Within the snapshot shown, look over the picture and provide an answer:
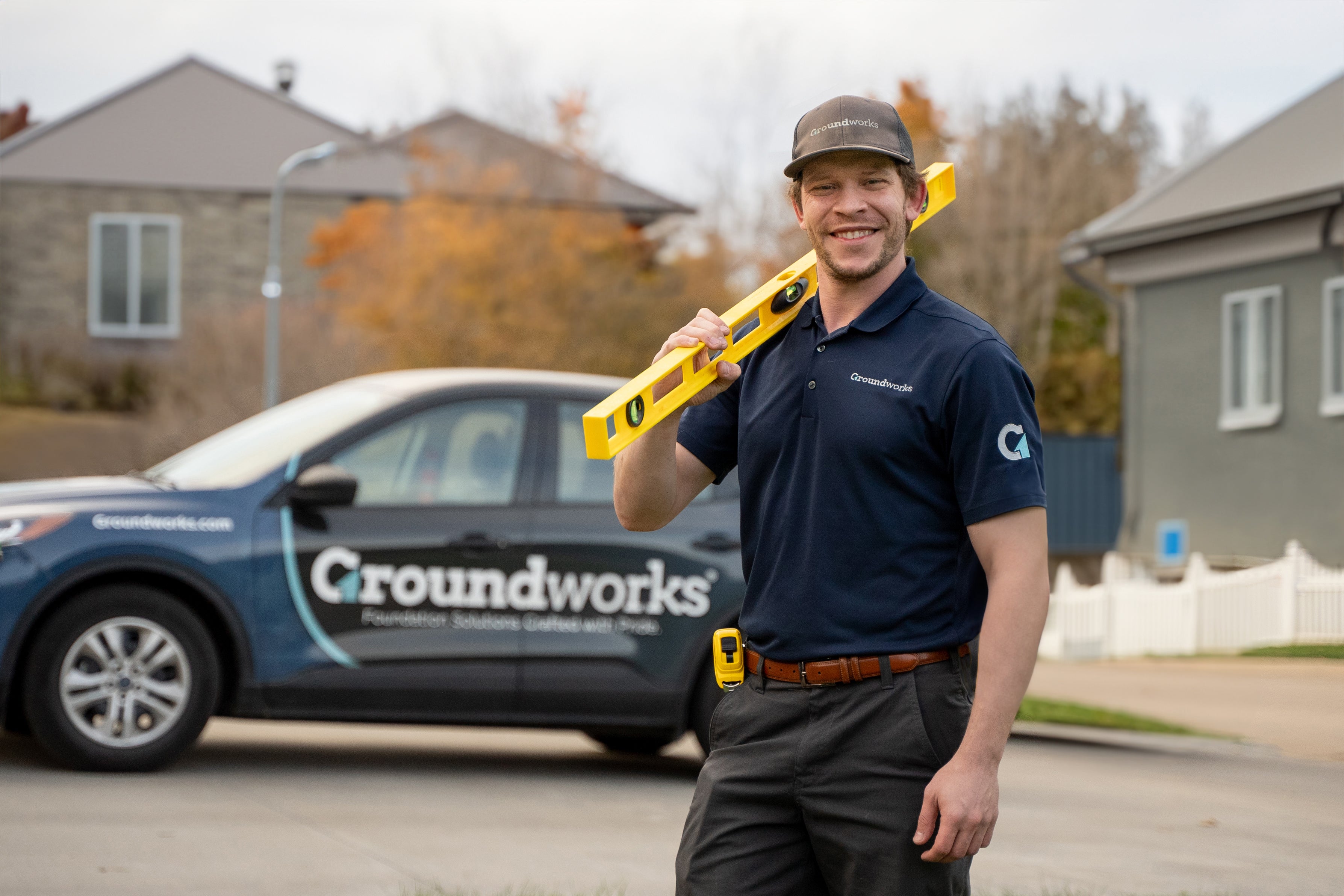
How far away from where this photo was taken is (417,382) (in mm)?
7543

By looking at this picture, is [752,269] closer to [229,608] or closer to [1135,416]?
[1135,416]

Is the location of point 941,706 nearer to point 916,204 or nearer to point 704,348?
point 704,348

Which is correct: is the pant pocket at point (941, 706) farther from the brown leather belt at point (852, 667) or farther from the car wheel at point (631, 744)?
the car wheel at point (631, 744)

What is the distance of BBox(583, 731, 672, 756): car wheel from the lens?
27.8 ft

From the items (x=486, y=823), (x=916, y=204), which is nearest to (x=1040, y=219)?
(x=486, y=823)

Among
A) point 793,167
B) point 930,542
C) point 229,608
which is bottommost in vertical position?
point 229,608

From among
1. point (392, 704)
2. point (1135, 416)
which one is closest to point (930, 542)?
point (392, 704)

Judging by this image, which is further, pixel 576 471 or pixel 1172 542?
pixel 1172 542

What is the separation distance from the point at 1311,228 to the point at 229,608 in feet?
20.1

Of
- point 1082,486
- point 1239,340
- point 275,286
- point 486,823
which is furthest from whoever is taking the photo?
point 1082,486

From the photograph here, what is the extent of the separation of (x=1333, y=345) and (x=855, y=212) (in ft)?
25.2

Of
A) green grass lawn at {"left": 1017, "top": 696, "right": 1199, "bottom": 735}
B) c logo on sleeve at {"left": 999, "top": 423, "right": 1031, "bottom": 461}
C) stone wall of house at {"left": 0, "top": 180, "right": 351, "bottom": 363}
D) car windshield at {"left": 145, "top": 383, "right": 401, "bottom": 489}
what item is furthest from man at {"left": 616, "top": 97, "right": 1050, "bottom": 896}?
stone wall of house at {"left": 0, "top": 180, "right": 351, "bottom": 363}

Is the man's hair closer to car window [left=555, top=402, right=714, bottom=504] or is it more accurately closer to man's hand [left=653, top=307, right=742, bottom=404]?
man's hand [left=653, top=307, right=742, bottom=404]

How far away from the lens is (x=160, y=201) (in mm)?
37969
